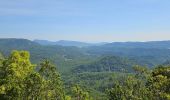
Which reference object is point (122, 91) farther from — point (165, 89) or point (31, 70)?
point (31, 70)

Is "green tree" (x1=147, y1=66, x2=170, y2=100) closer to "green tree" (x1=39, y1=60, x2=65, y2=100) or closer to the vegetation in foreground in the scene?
the vegetation in foreground

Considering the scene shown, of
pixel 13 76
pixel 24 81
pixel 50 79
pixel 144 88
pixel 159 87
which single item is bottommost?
pixel 144 88

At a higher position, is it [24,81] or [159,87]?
[24,81]

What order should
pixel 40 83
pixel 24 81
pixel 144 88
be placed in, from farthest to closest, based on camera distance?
pixel 144 88
pixel 24 81
pixel 40 83

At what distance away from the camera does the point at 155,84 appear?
54.8 metres

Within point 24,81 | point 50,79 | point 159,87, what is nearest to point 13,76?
point 24,81

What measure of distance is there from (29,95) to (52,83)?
4638mm

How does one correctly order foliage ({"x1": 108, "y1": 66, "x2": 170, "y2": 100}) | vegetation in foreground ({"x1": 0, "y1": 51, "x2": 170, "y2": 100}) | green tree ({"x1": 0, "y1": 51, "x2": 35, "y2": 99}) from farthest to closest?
green tree ({"x1": 0, "y1": 51, "x2": 35, "y2": 99})
vegetation in foreground ({"x1": 0, "y1": 51, "x2": 170, "y2": 100})
foliage ({"x1": 108, "y1": 66, "x2": 170, "y2": 100})

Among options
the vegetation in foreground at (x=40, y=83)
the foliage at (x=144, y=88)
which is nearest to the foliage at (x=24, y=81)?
the vegetation in foreground at (x=40, y=83)

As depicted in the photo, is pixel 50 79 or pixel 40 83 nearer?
pixel 40 83

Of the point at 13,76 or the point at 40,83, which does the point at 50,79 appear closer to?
the point at 40,83

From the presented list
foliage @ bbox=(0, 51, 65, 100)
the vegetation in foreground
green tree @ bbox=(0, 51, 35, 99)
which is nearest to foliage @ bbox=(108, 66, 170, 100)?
the vegetation in foreground

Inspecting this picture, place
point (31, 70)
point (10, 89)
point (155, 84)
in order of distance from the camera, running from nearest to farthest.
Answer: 1. point (155, 84)
2. point (10, 89)
3. point (31, 70)

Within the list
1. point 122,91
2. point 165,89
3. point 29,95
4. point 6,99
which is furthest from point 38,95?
point 165,89
